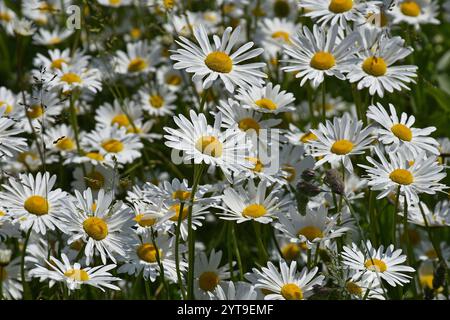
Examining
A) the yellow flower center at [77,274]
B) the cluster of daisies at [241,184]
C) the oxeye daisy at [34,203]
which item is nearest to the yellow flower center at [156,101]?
the cluster of daisies at [241,184]

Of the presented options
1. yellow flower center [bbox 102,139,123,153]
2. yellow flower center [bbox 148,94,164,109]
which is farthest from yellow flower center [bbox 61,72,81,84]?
yellow flower center [bbox 148,94,164,109]

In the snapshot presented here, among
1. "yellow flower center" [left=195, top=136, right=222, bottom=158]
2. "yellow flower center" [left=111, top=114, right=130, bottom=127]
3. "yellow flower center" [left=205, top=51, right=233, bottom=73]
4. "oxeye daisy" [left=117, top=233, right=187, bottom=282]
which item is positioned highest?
"yellow flower center" [left=111, top=114, right=130, bottom=127]

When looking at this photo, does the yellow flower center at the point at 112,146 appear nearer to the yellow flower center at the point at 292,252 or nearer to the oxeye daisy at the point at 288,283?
the yellow flower center at the point at 292,252

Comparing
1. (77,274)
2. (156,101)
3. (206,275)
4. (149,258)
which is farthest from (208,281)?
(156,101)

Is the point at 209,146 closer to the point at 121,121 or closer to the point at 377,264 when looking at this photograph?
the point at 377,264

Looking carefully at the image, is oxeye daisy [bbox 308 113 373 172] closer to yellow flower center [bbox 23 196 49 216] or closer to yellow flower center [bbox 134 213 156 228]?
yellow flower center [bbox 134 213 156 228]
